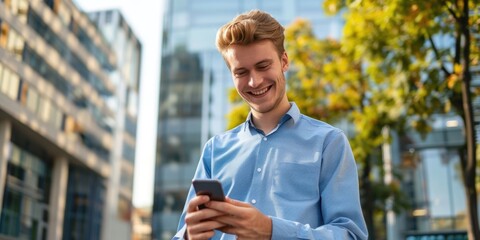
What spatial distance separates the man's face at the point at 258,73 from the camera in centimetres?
204

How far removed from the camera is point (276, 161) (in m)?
2.04

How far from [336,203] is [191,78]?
4101 cm

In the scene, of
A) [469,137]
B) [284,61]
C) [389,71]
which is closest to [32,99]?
[389,71]

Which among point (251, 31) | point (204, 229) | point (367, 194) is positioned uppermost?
point (367, 194)

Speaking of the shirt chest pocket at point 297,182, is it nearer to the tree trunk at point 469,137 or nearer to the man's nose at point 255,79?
the man's nose at point 255,79

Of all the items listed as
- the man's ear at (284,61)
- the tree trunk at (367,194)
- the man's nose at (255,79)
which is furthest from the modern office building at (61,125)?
the man's nose at (255,79)

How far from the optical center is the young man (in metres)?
1.87

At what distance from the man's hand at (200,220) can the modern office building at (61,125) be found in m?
28.7

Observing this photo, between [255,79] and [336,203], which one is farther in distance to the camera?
[255,79]

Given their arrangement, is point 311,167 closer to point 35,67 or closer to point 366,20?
point 366,20

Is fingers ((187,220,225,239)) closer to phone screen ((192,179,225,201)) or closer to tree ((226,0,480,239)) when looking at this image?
phone screen ((192,179,225,201))

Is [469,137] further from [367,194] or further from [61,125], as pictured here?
[61,125]

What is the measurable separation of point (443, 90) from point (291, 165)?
9.69m

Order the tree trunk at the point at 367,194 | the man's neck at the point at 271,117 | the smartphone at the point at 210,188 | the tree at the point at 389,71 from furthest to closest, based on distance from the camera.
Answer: the tree trunk at the point at 367,194 < the tree at the point at 389,71 < the man's neck at the point at 271,117 < the smartphone at the point at 210,188
